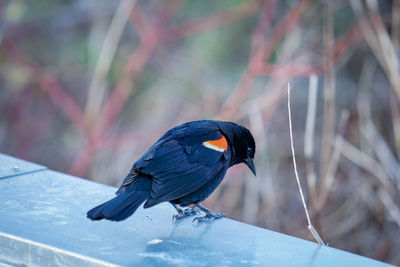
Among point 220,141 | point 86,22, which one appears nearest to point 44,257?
point 220,141

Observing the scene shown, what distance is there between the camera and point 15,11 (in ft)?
21.8

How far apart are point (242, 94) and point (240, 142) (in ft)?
6.31

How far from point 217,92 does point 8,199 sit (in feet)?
17.8

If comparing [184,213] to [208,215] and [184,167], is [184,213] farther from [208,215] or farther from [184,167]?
[184,167]

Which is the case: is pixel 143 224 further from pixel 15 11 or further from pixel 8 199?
pixel 15 11

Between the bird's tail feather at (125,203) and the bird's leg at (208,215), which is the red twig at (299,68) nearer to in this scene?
the bird's leg at (208,215)

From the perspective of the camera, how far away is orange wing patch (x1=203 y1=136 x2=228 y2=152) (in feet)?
10.5

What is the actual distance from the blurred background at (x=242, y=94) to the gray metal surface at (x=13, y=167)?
1815 millimetres

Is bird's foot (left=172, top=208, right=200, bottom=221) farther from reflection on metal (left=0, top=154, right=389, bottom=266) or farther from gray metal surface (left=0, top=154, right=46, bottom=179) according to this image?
gray metal surface (left=0, top=154, right=46, bottom=179)

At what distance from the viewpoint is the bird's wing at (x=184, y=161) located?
2689 millimetres

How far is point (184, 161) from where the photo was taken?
297 cm

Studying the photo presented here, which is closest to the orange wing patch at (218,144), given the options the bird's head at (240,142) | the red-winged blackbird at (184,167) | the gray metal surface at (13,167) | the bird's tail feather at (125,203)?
the red-winged blackbird at (184,167)

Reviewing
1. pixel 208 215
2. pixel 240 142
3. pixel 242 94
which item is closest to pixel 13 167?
pixel 208 215

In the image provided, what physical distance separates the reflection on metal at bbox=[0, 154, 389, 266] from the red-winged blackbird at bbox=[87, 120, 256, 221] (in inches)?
3.8
